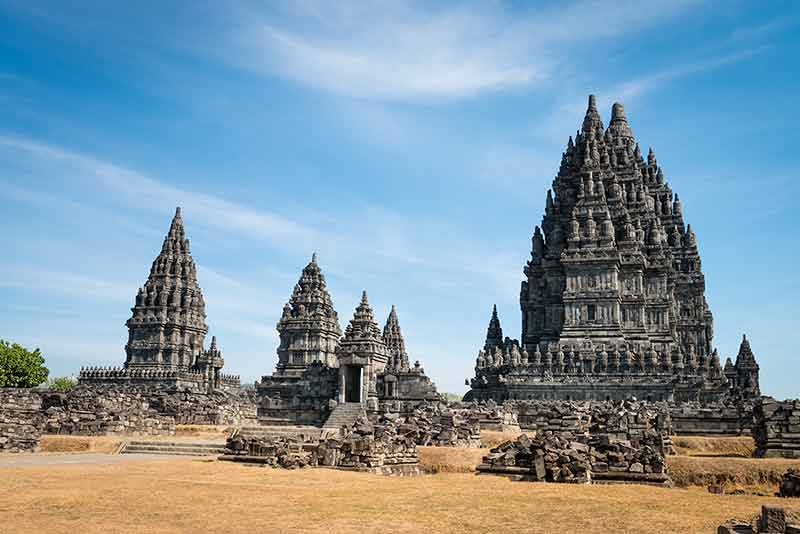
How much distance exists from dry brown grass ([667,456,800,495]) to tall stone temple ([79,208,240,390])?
60.7 meters

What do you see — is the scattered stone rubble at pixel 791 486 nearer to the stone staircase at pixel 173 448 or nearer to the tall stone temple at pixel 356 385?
the stone staircase at pixel 173 448

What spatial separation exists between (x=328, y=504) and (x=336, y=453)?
27.5 feet

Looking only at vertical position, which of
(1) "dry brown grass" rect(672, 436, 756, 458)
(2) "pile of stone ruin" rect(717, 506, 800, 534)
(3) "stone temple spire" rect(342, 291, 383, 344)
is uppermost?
(3) "stone temple spire" rect(342, 291, 383, 344)

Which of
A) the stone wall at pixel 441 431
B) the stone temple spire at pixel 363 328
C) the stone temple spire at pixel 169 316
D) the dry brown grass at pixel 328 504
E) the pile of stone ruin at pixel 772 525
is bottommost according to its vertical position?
the dry brown grass at pixel 328 504

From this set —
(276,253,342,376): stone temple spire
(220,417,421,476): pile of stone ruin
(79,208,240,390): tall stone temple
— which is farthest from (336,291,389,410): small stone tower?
(79,208,240,390): tall stone temple

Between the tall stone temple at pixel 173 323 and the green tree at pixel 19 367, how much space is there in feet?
30.8

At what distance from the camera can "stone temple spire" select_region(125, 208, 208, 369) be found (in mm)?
81688

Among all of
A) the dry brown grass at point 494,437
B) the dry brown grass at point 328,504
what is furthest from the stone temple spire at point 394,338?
the dry brown grass at point 328,504

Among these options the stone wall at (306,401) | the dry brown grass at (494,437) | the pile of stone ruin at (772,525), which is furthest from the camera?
the stone wall at (306,401)

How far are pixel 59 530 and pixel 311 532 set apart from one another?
13.0ft

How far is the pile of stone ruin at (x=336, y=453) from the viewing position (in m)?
23.0

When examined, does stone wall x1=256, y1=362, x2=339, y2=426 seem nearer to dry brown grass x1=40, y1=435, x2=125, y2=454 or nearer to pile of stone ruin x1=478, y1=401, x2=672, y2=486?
dry brown grass x1=40, y1=435, x2=125, y2=454

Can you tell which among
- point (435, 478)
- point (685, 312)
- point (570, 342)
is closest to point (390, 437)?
point (435, 478)

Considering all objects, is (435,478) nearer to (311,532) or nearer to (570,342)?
(311,532)
